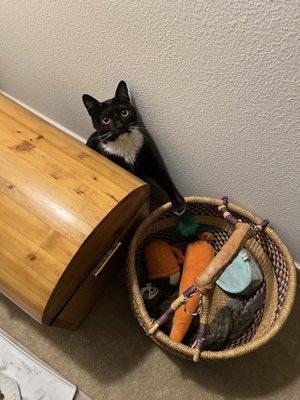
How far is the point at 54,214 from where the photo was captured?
0.73 m

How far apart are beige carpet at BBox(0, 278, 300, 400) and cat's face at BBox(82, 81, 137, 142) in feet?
1.75

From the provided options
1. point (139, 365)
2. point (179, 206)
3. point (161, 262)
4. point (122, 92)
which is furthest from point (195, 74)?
→ point (139, 365)

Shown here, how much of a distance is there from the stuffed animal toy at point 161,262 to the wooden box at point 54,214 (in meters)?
0.18

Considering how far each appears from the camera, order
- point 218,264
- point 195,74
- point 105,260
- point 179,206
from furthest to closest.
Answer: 1. point 179,206
2. point 105,260
3. point 195,74
4. point 218,264

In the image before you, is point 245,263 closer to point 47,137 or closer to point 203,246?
point 203,246

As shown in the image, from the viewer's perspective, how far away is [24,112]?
0.91 metres

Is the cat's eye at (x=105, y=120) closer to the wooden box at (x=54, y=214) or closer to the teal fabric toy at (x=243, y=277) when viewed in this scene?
the wooden box at (x=54, y=214)

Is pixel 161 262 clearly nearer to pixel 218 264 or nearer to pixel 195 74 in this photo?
pixel 218 264

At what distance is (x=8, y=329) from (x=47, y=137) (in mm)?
570

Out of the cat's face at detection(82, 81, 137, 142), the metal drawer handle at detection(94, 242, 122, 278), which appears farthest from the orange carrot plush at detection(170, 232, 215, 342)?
the cat's face at detection(82, 81, 137, 142)

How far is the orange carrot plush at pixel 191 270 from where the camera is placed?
0.94m

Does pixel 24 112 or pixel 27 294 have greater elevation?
pixel 24 112

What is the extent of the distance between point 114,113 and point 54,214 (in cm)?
28

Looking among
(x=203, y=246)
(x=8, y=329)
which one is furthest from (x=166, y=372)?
(x=8, y=329)
